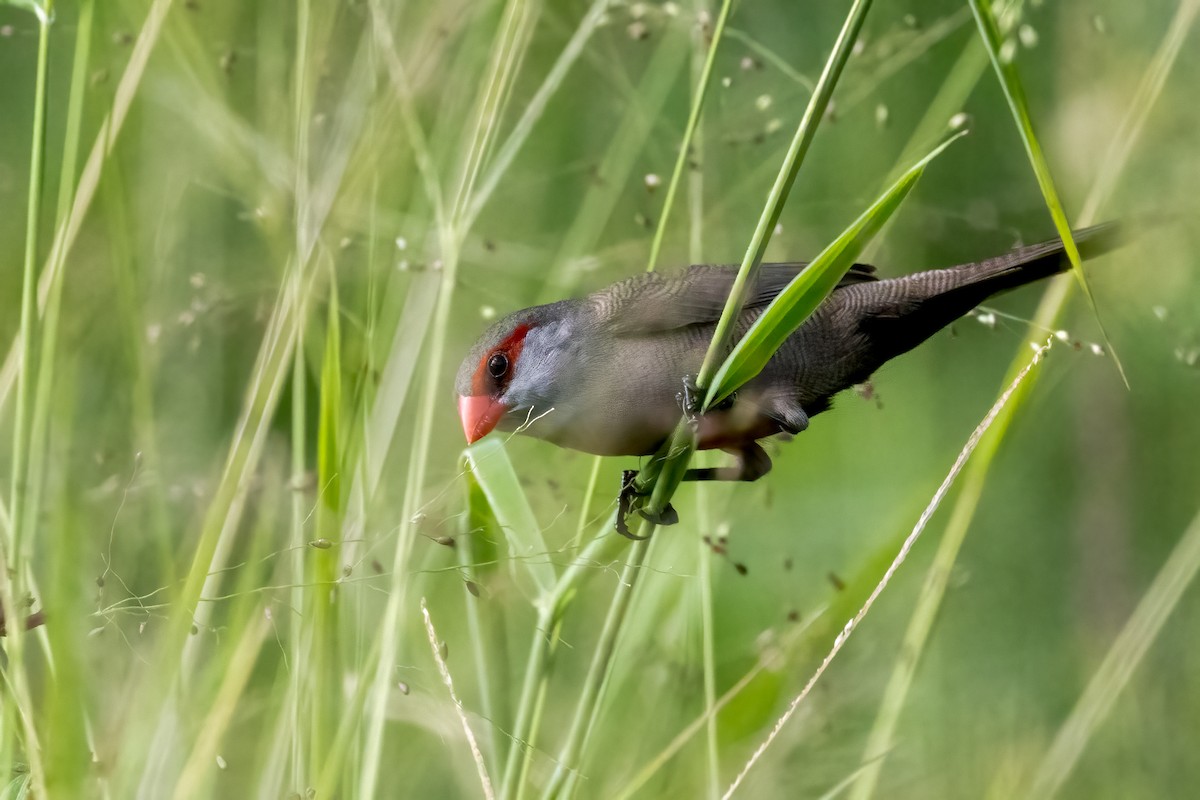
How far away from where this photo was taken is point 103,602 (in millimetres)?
1443

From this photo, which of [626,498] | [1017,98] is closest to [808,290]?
[1017,98]

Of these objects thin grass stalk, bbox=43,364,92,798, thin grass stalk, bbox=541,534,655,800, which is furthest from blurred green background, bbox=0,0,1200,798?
thin grass stalk, bbox=541,534,655,800

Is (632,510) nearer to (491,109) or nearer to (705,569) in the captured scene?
(705,569)

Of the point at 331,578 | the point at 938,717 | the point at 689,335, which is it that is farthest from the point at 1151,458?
the point at 331,578

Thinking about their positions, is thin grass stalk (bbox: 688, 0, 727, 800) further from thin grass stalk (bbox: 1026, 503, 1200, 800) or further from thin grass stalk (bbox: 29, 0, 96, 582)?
thin grass stalk (bbox: 29, 0, 96, 582)

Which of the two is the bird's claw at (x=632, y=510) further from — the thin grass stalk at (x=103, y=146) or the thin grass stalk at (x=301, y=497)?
the thin grass stalk at (x=103, y=146)

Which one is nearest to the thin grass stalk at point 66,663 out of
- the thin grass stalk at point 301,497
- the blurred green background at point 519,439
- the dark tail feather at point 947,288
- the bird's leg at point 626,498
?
the blurred green background at point 519,439

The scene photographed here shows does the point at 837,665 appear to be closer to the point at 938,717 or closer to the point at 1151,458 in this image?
the point at 938,717

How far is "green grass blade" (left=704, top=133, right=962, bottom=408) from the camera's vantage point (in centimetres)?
125

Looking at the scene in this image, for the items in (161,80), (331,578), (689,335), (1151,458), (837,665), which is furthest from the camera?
(1151,458)

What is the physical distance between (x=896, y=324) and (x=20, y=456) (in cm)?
153

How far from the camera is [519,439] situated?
8.16 feet

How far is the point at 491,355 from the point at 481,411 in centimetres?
11

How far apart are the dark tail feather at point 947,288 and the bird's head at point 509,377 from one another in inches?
23.9
